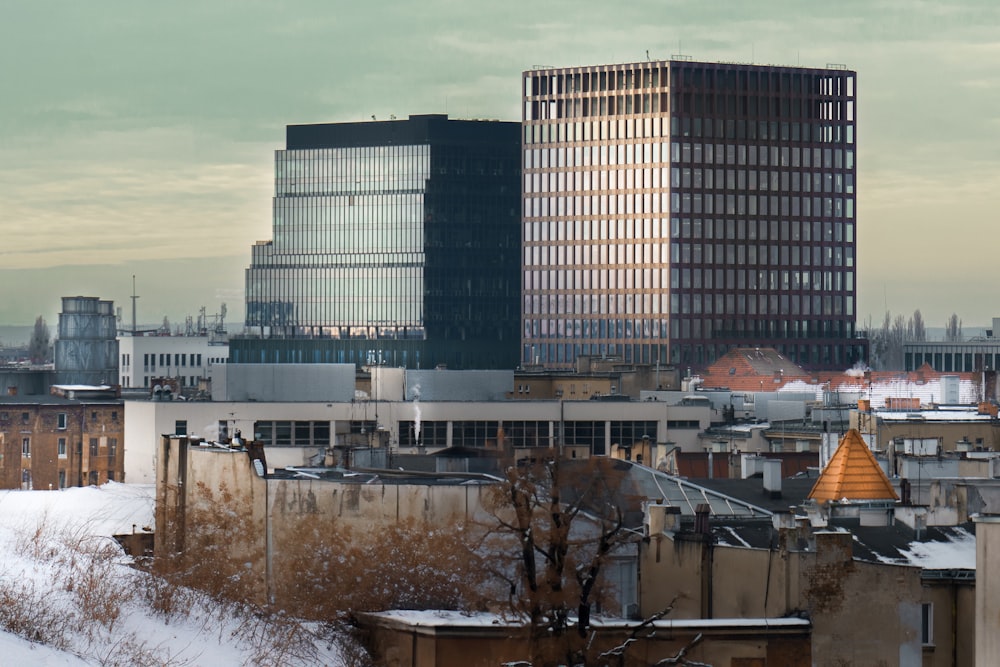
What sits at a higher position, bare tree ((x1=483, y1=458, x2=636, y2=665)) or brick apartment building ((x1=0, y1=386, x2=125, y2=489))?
bare tree ((x1=483, y1=458, x2=636, y2=665))

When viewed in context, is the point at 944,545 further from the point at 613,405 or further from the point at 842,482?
the point at 613,405

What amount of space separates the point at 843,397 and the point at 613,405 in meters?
49.2

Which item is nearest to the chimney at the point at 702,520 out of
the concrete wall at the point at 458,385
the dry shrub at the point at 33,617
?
the dry shrub at the point at 33,617

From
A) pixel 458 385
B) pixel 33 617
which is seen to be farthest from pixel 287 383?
pixel 33 617

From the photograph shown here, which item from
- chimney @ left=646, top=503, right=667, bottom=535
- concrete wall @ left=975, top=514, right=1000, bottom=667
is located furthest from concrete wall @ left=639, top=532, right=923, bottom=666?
concrete wall @ left=975, top=514, right=1000, bottom=667

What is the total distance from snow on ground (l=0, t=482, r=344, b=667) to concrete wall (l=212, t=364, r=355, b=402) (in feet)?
240

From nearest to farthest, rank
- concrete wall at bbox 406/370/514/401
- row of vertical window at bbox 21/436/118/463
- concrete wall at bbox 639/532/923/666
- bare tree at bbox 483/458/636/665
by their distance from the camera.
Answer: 1. bare tree at bbox 483/458/636/665
2. concrete wall at bbox 639/532/923/666
3. concrete wall at bbox 406/370/514/401
4. row of vertical window at bbox 21/436/118/463

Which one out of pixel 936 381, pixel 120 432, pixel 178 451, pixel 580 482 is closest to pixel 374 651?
pixel 580 482

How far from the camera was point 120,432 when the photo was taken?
543 ft

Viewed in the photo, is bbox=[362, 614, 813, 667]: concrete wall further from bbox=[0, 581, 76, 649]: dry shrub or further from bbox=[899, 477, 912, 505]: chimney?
bbox=[899, 477, 912, 505]: chimney

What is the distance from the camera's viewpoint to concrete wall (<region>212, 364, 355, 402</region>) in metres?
135

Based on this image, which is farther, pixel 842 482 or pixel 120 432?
pixel 120 432

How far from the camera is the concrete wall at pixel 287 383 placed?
135 metres

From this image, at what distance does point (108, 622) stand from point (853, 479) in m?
32.3
